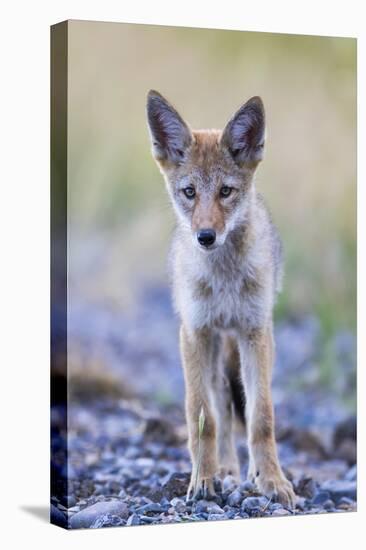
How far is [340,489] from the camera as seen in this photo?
920 cm

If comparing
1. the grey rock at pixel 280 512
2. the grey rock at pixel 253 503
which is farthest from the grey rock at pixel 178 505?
the grey rock at pixel 280 512

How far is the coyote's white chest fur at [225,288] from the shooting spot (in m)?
7.93

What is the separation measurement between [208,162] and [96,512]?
7.57 feet

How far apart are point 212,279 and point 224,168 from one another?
73cm

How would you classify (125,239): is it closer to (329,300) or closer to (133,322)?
(133,322)

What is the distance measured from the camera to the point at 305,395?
12422mm

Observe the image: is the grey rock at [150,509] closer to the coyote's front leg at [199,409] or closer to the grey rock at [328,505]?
the coyote's front leg at [199,409]

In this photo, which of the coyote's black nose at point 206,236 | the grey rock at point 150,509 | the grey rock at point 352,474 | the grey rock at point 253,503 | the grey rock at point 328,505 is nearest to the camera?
the coyote's black nose at point 206,236

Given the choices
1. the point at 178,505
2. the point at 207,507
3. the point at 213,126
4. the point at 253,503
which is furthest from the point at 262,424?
the point at 213,126

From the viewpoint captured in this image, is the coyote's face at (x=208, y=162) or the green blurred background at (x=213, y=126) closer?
the coyote's face at (x=208, y=162)

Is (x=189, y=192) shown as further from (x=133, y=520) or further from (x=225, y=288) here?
(x=133, y=520)

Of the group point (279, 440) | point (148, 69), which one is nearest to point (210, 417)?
point (279, 440)

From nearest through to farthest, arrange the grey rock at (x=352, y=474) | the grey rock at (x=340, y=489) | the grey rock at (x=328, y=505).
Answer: the grey rock at (x=328, y=505), the grey rock at (x=340, y=489), the grey rock at (x=352, y=474)

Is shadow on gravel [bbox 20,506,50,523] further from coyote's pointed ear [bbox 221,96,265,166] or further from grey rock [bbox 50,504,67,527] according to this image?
coyote's pointed ear [bbox 221,96,265,166]
